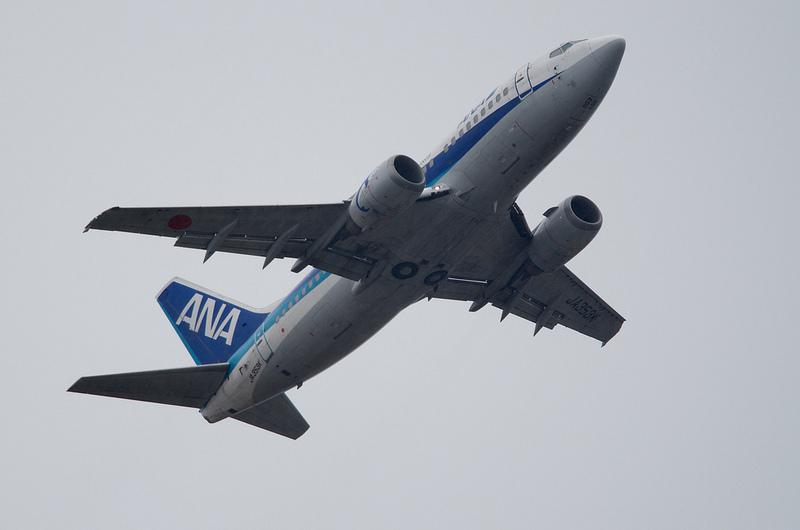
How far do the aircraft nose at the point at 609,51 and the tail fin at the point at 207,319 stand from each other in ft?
52.2

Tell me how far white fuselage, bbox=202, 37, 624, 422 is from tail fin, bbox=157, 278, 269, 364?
2003mm

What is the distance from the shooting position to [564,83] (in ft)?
81.5

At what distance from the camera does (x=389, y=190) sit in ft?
80.4

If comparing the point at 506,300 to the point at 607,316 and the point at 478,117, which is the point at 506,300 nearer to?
the point at 607,316

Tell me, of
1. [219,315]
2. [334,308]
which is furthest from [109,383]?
[334,308]

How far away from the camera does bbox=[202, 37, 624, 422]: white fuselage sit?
25.0 m

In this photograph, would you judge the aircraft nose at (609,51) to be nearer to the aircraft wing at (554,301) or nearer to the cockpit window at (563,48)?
the cockpit window at (563,48)

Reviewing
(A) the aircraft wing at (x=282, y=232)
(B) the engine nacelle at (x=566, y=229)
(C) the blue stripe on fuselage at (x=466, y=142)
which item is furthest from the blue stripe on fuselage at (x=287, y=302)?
(B) the engine nacelle at (x=566, y=229)

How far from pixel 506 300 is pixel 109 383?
14.9m

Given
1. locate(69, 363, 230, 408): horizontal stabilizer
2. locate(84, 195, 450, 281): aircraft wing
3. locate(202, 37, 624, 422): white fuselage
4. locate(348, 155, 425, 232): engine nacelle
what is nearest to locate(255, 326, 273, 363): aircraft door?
locate(202, 37, 624, 422): white fuselage

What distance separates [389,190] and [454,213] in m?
2.78

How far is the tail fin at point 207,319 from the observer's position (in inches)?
1336

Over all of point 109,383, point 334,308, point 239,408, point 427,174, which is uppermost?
point 427,174

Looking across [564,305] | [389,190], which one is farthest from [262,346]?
[564,305]
